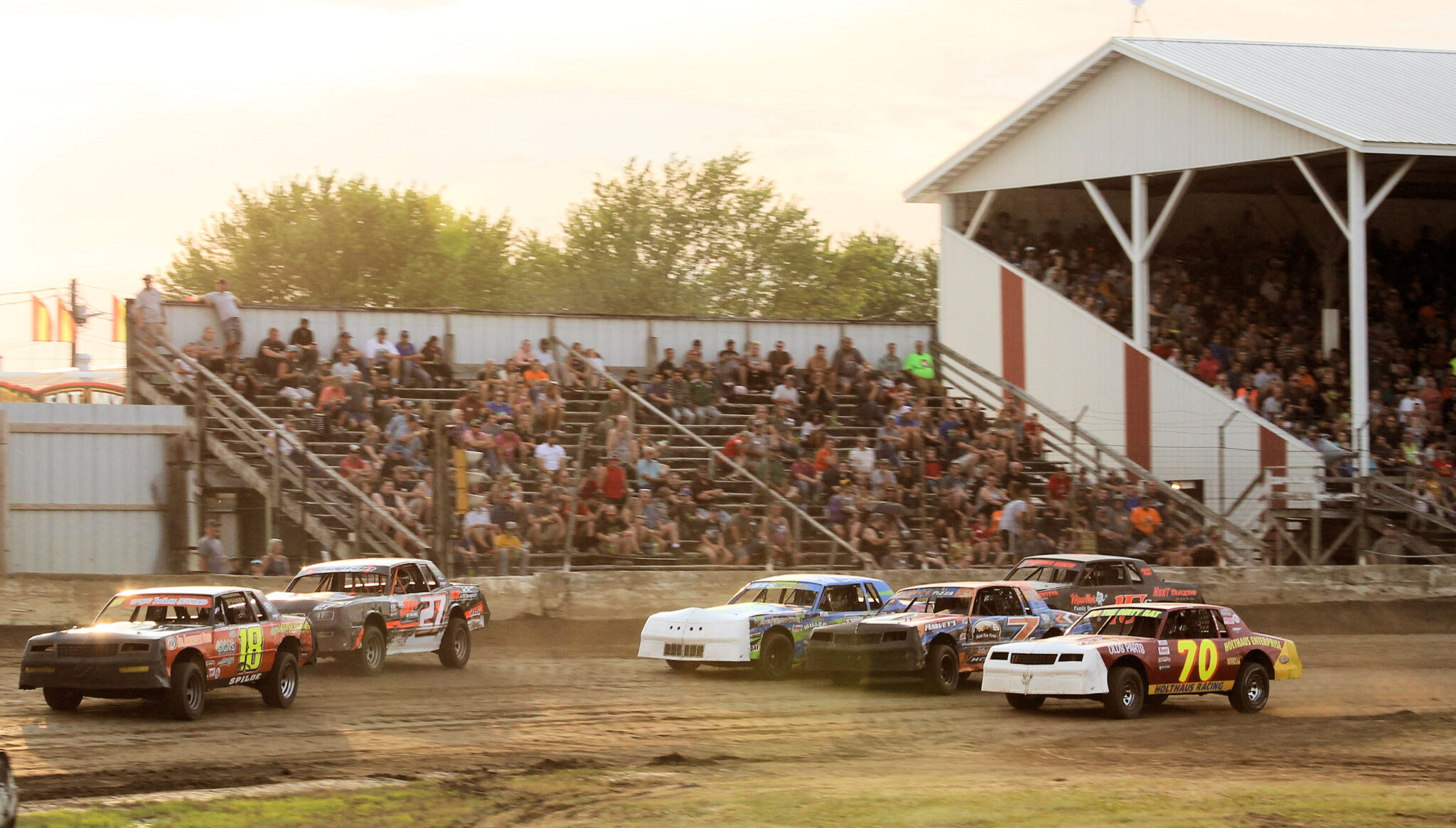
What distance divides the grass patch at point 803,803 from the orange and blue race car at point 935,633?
4578 millimetres

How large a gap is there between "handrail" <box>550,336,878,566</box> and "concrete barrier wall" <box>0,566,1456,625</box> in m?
0.71

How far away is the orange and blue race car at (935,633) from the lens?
16953 millimetres

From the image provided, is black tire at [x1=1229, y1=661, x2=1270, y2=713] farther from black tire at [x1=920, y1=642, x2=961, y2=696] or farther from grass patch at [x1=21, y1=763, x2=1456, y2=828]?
grass patch at [x1=21, y1=763, x2=1456, y2=828]

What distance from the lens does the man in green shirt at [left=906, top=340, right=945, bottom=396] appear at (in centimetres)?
3244

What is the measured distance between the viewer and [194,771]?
37.9ft

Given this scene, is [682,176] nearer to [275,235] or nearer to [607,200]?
[607,200]

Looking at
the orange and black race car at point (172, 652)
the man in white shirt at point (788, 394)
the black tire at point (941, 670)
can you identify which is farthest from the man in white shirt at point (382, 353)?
the black tire at point (941, 670)

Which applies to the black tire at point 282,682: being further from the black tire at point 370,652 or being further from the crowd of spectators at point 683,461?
the crowd of spectators at point 683,461

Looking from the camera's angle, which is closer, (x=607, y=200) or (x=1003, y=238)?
(x=1003, y=238)

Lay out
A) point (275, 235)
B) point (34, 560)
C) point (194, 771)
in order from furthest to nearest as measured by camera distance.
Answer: point (275, 235) < point (34, 560) < point (194, 771)

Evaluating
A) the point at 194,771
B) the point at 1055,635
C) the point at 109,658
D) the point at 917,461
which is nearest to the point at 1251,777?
the point at 1055,635

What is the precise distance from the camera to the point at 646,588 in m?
23.4

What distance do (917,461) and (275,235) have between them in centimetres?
4361

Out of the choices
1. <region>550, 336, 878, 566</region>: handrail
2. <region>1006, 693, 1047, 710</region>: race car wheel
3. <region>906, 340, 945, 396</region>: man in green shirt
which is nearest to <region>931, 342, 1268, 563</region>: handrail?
<region>906, 340, 945, 396</region>: man in green shirt
